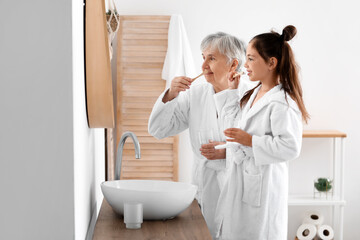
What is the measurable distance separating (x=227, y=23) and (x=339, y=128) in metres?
1.20

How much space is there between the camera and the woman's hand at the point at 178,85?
1971 mm

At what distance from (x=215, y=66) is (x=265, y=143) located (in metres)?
0.48

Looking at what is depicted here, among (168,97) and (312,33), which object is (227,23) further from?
(168,97)

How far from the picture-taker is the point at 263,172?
1888 mm

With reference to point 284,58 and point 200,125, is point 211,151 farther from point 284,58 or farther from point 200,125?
point 284,58

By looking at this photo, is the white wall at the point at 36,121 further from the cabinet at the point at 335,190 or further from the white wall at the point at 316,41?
the cabinet at the point at 335,190

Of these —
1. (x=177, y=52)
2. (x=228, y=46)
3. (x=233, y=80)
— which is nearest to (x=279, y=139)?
(x=233, y=80)

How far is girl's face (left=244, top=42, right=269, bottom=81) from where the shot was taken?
6.27 feet

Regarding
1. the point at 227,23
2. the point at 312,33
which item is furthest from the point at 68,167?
the point at 312,33

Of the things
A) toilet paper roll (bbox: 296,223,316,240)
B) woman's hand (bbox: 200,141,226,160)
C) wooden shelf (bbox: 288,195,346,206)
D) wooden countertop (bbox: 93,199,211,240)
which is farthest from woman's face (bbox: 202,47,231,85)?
toilet paper roll (bbox: 296,223,316,240)

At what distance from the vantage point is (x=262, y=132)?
189cm

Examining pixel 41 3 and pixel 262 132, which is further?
pixel 262 132

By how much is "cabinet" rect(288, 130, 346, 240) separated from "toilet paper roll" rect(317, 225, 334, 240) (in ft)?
0.23

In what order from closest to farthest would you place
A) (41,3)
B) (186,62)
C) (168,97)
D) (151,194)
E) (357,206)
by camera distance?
(41,3) → (151,194) → (168,97) → (186,62) → (357,206)
